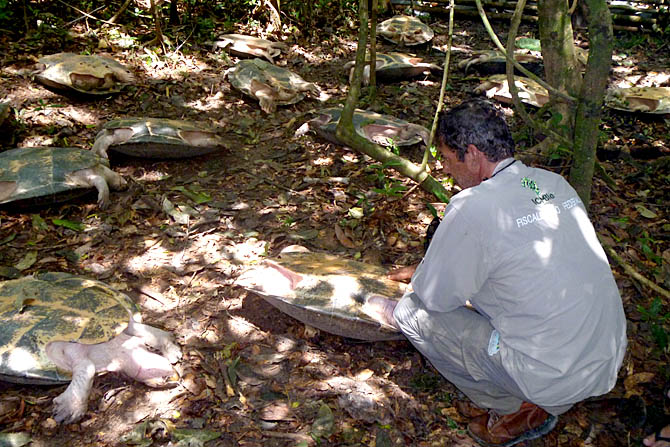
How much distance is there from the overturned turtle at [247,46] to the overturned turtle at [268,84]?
70 centimetres

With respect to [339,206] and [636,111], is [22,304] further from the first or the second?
[636,111]

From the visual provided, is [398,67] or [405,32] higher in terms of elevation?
[405,32]

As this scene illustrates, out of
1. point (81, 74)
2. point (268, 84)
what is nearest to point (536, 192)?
point (268, 84)

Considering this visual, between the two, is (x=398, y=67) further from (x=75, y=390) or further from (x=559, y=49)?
(x=75, y=390)

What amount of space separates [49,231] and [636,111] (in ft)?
20.0

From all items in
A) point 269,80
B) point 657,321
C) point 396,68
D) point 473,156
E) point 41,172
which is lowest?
point 657,321

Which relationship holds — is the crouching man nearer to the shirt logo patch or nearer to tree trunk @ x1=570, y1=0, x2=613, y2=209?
A: the shirt logo patch

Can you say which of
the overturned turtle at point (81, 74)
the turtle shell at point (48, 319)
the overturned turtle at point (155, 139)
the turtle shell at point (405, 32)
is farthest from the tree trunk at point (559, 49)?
the overturned turtle at point (81, 74)

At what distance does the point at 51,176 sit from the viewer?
417 cm

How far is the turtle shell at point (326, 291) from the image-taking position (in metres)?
2.96

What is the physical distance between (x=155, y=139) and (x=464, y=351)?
3323mm

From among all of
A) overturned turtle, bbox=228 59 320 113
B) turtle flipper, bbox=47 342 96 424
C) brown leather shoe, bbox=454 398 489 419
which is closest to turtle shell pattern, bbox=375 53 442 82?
overturned turtle, bbox=228 59 320 113

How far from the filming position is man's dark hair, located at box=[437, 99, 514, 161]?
247 centimetres

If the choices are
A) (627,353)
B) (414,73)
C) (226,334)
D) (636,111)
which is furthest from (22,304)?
(636,111)
